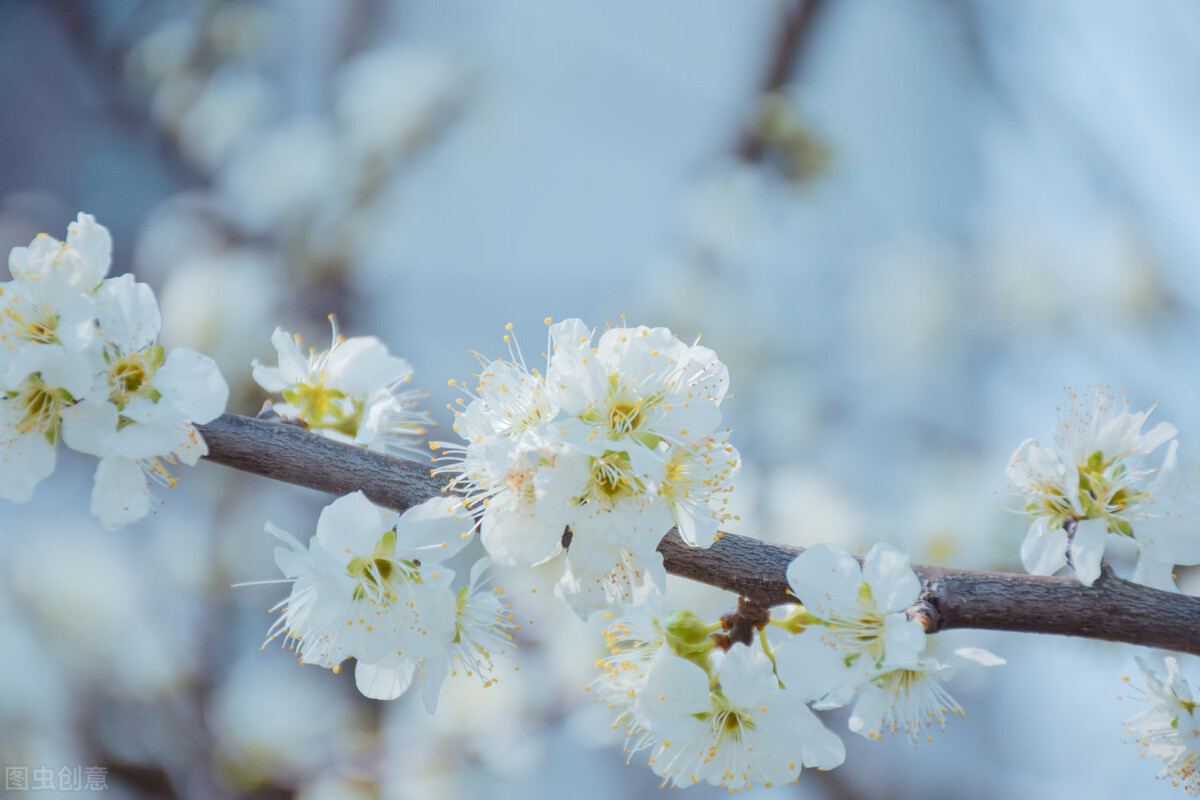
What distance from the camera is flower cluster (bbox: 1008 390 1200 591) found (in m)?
0.64

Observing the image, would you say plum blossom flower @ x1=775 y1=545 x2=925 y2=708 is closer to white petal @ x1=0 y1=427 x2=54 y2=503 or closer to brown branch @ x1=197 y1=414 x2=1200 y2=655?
brown branch @ x1=197 y1=414 x2=1200 y2=655

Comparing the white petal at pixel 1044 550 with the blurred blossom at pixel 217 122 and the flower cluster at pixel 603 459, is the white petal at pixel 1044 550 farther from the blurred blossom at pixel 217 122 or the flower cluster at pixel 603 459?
the blurred blossom at pixel 217 122

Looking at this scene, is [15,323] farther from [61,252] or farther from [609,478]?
[609,478]

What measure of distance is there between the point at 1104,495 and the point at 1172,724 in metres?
0.24

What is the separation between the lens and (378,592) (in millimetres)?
611

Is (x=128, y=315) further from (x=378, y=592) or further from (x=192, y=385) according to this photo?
(x=378, y=592)

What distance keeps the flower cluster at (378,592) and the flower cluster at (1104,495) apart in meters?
0.47

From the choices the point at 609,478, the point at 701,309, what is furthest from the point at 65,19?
the point at 609,478

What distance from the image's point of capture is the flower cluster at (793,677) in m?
0.55

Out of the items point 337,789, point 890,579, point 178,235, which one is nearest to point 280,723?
point 337,789

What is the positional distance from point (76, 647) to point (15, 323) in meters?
2.02

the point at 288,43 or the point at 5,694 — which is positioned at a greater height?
the point at 288,43

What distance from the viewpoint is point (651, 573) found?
0.54 metres

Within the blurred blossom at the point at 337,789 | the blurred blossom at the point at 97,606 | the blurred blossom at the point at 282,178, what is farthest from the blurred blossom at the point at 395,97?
the blurred blossom at the point at 337,789
